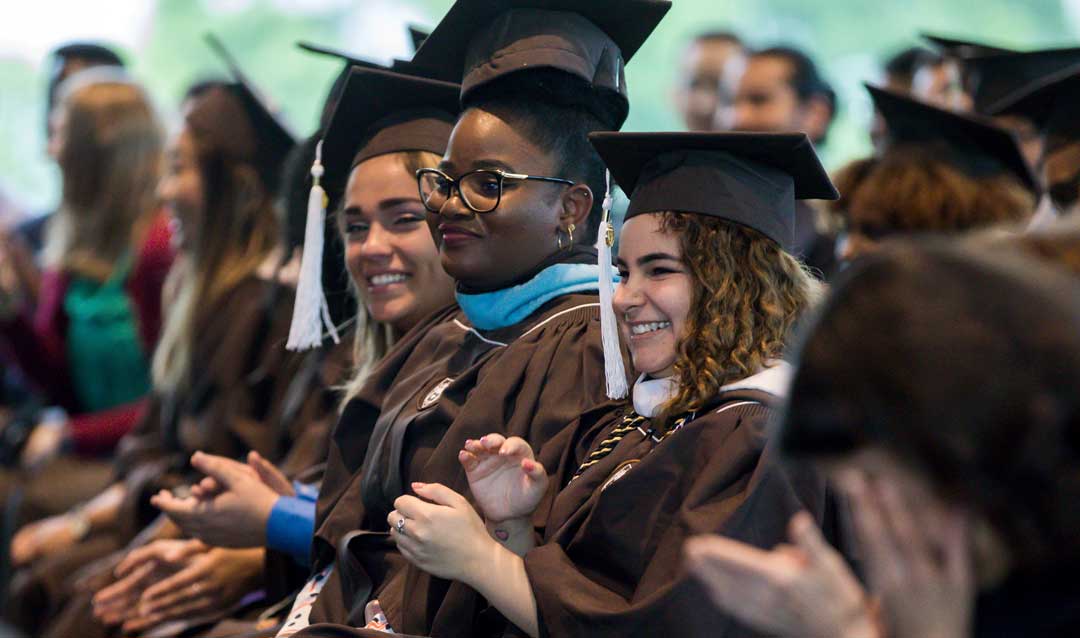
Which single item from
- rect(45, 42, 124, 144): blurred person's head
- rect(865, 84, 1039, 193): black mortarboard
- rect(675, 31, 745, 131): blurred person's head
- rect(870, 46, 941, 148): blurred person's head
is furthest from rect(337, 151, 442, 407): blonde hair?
rect(675, 31, 745, 131): blurred person's head

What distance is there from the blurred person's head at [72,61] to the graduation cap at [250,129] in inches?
79.8

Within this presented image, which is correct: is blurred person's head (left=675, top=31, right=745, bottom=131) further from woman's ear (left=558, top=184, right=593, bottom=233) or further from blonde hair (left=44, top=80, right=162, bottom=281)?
woman's ear (left=558, top=184, right=593, bottom=233)

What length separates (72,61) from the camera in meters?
6.38

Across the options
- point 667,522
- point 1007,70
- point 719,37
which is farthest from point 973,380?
point 719,37

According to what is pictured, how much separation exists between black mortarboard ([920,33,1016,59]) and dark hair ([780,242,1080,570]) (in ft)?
10.5

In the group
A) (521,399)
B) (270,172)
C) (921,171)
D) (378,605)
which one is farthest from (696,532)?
(270,172)

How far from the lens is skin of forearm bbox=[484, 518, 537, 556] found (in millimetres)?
2342

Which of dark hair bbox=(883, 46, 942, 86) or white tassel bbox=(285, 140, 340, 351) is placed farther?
dark hair bbox=(883, 46, 942, 86)

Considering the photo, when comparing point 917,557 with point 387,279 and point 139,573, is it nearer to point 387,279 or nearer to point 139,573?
point 387,279

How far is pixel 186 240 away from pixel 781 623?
3703 mm

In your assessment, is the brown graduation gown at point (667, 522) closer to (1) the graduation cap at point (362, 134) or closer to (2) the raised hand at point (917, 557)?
(2) the raised hand at point (917, 557)

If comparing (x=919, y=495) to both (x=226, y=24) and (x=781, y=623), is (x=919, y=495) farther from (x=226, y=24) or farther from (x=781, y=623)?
(x=226, y=24)

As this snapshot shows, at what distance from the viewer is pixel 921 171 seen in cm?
353

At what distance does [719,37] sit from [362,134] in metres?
4.25
